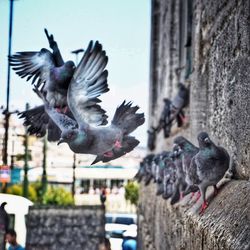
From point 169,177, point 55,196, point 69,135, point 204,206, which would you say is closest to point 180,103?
point 169,177

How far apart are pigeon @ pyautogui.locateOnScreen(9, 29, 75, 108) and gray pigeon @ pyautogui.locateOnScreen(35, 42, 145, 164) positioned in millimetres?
62

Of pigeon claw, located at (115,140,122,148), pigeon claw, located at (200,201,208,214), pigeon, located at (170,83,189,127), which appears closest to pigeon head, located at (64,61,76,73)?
pigeon claw, located at (115,140,122,148)

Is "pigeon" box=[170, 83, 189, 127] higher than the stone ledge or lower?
higher

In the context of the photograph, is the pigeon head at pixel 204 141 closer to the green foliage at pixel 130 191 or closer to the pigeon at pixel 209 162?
the pigeon at pixel 209 162

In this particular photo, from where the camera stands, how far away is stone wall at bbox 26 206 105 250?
6.89m

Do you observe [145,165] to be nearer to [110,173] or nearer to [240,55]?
[110,173]

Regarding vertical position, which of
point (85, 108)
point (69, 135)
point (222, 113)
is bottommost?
point (69, 135)

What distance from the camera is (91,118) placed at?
2.77 metres

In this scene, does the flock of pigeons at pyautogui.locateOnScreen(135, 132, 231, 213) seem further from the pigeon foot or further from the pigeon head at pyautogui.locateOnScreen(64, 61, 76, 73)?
the pigeon head at pyautogui.locateOnScreen(64, 61, 76, 73)

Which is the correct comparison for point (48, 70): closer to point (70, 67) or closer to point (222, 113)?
point (70, 67)

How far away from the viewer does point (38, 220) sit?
665cm

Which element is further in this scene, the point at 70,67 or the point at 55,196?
the point at 55,196

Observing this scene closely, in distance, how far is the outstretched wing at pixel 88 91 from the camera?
2.74 m

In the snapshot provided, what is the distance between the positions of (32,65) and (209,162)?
1.01m
